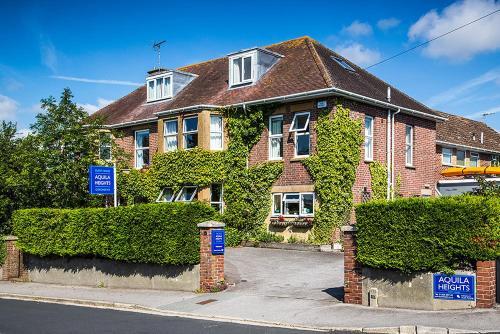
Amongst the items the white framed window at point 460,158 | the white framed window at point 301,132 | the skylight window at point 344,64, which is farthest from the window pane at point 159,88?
the white framed window at point 460,158

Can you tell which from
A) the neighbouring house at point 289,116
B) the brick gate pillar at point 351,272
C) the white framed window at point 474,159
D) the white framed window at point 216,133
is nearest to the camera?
the brick gate pillar at point 351,272

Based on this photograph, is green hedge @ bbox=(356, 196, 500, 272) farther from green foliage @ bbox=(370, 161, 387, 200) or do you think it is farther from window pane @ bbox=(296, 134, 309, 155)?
green foliage @ bbox=(370, 161, 387, 200)

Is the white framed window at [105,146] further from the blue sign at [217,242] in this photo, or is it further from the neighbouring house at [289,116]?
the blue sign at [217,242]

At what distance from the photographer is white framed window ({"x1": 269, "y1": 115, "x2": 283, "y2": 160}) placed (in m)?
24.4

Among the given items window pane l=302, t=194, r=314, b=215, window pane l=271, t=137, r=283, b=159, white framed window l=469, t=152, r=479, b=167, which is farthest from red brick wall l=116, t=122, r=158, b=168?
white framed window l=469, t=152, r=479, b=167

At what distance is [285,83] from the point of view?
2462cm

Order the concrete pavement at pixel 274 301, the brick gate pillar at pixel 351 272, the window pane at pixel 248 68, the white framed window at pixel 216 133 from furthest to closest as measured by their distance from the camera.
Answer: the window pane at pixel 248 68, the white framed window at pixel 216 133, the brick gate pillar at pixel 351 272, the concrete pavement at pixel 274 301

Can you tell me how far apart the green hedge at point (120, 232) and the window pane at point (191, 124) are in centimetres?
786

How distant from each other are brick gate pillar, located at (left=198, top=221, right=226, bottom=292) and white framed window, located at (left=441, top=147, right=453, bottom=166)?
20318 millimetres

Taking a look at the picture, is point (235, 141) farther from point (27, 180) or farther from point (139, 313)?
point (139, 313)

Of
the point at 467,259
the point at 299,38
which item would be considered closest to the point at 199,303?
the point at 467,259

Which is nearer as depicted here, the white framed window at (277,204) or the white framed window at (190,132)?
the white framed window at (277,204)

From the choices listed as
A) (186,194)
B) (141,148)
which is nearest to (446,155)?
(186,194)

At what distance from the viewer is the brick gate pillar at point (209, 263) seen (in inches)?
620
